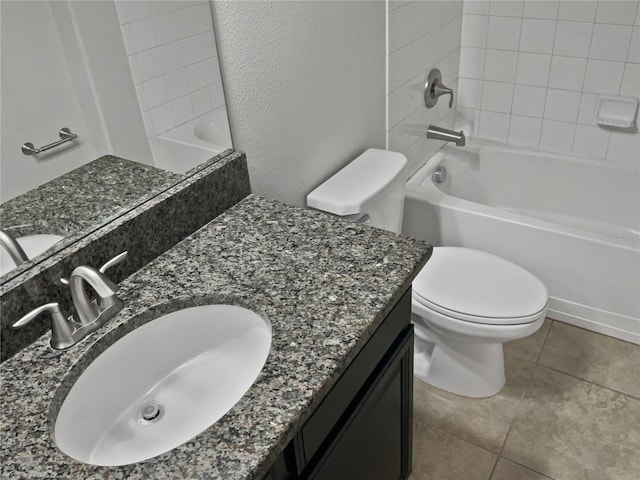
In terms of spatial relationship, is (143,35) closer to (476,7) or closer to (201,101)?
(201,101)

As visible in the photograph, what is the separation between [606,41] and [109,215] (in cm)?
210

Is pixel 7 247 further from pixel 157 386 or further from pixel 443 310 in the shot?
pixel 443 310

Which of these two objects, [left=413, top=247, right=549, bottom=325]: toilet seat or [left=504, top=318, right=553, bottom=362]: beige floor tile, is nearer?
[left=413, top=247, right=549, bottom=325]: toilet seat

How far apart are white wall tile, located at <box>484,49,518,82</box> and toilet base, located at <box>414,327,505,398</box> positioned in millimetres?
1313

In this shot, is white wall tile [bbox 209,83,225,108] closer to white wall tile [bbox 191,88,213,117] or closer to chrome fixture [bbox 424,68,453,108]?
white wall tile [bbox 191,88,213,117]

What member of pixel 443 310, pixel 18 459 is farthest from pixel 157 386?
pixel 443 310

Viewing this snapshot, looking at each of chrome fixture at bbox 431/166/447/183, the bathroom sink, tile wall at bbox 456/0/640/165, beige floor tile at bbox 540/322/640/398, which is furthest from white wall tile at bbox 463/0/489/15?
the bathroom sink

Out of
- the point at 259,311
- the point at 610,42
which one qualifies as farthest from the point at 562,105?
the point at 259,311

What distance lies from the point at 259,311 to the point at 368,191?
2.46 feet

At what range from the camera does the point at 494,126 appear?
2.81m

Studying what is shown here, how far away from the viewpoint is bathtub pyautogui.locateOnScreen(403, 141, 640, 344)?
2.13 metres

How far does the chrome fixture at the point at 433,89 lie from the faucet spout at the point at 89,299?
5.68 ft

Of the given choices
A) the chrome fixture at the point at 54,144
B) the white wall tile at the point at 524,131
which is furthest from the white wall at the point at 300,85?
the white wall tile at the point at 524,131

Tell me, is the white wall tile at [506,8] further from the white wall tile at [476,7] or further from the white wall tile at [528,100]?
the white wall tile at [528,100]
